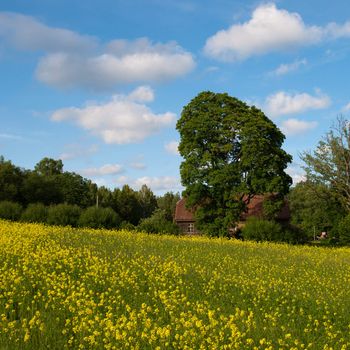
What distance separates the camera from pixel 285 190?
3925 centimetres

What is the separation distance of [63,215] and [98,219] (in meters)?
2.43

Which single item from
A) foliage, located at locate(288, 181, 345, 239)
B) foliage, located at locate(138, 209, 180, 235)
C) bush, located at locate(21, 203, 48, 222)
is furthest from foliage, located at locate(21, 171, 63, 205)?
foliage, located at locate(288, 181, 345, 239)

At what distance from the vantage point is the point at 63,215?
109ft

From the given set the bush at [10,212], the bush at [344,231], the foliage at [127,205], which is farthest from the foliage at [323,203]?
the foliage at [127,205]

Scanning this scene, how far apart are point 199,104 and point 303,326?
111ft

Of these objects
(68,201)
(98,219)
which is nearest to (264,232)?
(98,219)

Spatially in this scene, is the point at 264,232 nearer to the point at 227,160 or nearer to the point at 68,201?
the point at 227,160

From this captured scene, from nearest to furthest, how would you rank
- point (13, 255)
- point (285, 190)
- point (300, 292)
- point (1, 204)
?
point (300, 292)
point (13, 255)
point (1, 204)
point (285, 190)

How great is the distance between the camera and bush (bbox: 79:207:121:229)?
108ft

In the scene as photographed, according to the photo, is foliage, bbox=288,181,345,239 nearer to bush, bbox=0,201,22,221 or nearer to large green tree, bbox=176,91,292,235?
large green tree, bbox=176,91,292,235

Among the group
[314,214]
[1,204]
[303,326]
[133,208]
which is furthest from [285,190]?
[133,208]

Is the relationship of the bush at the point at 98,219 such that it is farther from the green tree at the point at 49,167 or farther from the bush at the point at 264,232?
the green tree at the point at 49,167

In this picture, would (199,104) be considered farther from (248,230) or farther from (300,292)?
(300,292)

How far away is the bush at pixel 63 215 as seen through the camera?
32938mm
